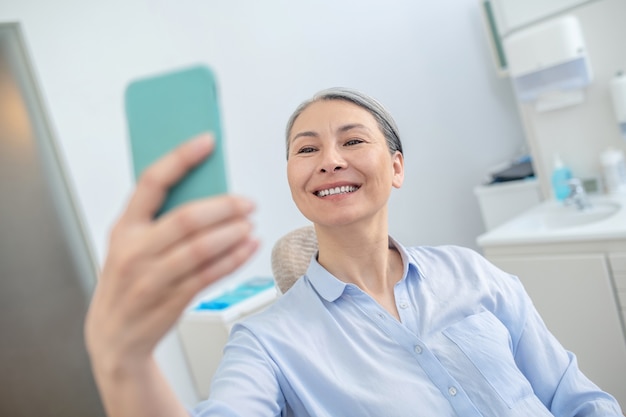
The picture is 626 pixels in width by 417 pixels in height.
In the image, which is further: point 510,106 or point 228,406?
point 510,106

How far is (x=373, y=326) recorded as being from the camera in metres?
1.02

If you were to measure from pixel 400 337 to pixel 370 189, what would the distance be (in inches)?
10.8

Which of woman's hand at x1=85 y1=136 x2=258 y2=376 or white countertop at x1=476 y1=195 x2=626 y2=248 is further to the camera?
white countertop at x1=476 y1=195 x2=626 y2=248

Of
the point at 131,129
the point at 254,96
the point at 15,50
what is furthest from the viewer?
the point at 254,96

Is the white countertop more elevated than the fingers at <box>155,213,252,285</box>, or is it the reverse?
the fingers at <box>155,213,252,285</box>

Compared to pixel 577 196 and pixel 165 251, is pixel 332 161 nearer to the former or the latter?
pixel 165 251

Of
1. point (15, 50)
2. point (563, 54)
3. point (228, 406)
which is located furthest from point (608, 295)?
point (15, 50)

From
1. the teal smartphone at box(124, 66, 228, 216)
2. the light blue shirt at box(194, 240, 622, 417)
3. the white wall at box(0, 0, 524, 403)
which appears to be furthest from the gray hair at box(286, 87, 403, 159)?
the white wall at box(0, 0, 524, 403)

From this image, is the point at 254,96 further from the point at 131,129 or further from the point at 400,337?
the point at 131,129

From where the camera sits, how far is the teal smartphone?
42cm

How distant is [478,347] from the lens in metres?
1.04

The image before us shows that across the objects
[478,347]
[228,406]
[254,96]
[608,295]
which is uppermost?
[254,96]

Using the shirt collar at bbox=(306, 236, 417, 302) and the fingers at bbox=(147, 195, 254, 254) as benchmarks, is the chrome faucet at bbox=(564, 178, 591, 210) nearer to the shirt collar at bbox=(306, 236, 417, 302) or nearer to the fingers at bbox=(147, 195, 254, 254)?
the shirt collar at bbox=(306, 236, 417, 302)

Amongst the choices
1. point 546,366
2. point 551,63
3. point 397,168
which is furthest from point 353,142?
point 551,63
